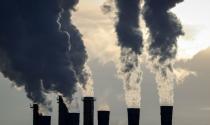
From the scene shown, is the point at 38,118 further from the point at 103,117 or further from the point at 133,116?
the point at 133,116

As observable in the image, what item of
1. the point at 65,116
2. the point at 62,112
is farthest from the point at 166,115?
the point at 62,112

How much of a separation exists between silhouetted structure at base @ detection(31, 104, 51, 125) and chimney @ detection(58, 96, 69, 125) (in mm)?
3242

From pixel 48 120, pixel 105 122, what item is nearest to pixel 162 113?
pixel 105 122

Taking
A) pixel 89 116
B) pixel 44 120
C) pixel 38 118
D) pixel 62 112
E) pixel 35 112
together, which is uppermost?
pixel 62 112

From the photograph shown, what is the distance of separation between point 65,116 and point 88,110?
15.4 ft

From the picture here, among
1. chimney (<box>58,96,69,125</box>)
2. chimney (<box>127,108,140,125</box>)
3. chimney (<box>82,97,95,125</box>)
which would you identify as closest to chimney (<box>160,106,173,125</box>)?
chimney (<box>127,108,140,125</box>)

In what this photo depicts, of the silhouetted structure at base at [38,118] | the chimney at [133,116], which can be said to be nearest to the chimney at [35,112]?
the silhouetted structure at base at [38,118]

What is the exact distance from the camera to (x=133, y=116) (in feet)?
303

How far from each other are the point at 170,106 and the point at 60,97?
1595 centimetres

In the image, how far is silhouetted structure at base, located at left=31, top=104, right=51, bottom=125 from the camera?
92188 millimetres

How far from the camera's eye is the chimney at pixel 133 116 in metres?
91.3

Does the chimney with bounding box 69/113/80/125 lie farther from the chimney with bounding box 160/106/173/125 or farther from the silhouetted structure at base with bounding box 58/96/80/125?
the chimney with bounding box 160/106/173/125

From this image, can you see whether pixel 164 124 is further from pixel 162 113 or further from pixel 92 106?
pixel 92 106

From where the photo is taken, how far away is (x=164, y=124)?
88625 millimetres
